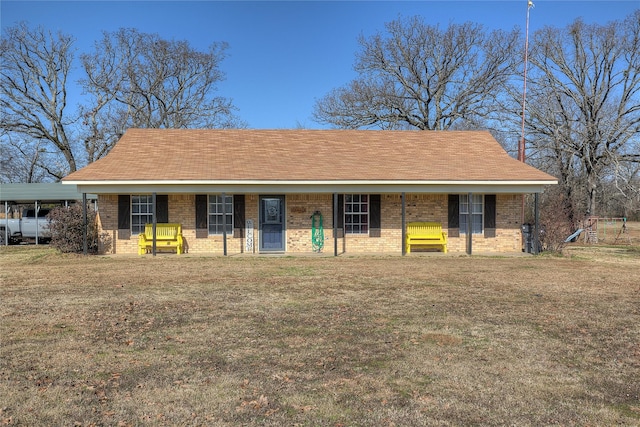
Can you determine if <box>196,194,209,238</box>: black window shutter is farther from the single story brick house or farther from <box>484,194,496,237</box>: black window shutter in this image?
<box>484,194,496,237</box>: black window shutter

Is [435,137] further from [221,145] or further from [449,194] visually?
[221,145]

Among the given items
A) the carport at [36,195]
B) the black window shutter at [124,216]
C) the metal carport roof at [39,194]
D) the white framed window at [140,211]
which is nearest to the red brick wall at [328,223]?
the black window shutter at [124,216]

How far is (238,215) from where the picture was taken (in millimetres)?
16203

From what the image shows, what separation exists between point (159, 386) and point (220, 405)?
0.75 meters

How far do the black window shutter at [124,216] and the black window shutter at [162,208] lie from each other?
3.30 ft

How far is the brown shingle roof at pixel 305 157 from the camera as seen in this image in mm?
15312

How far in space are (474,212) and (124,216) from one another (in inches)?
477

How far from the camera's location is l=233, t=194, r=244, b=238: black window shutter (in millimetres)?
16094

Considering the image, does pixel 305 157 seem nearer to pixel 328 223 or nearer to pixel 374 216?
pixel 328 223

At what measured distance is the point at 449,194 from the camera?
16.6 metres

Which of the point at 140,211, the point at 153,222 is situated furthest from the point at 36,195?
the point at 153,222

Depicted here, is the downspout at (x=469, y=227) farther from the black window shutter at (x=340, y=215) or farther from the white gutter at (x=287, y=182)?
the black window shutter at (x=340, y=215)

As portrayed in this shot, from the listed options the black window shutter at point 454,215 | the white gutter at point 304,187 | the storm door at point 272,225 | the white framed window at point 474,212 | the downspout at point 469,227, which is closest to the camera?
the white gutter at point 304,187

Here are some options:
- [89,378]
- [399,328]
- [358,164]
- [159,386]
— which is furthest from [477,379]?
[358,164]
